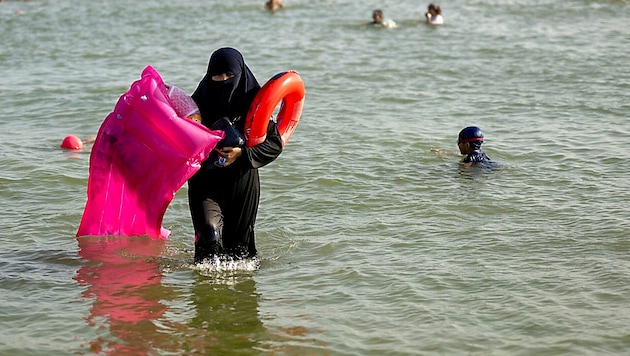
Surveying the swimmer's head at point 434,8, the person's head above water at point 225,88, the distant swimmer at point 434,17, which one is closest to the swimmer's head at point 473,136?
the person's head above water at point 225,88

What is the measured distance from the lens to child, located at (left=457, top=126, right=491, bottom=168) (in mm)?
10625

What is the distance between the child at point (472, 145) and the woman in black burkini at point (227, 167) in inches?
162

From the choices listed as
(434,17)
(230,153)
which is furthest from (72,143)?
(434,17)

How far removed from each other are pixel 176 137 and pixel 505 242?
3.07 meters

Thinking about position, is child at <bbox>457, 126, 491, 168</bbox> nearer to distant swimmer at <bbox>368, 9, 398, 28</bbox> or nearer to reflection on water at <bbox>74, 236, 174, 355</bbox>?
reflection on water at <bbox>74, 236, 174, 355</bbox>

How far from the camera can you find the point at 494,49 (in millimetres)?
19031

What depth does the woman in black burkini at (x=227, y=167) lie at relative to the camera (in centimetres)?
666

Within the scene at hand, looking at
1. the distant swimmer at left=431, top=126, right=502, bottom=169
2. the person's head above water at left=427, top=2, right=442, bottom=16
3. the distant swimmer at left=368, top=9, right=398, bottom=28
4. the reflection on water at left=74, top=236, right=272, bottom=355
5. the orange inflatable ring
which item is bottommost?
the reflection on water at left=74, top=236, right=272, bottom=355

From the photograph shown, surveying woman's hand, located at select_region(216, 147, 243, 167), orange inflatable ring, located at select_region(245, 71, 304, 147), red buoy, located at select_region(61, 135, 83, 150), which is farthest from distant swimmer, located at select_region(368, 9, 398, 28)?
woman's hand, located at select_region(216, 147, 243, 167)

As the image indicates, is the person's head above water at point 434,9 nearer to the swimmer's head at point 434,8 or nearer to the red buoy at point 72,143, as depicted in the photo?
the swimmer's head at point 434,8

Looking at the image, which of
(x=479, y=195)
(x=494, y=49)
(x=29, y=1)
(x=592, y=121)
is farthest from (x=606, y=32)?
(x=29, y=1)

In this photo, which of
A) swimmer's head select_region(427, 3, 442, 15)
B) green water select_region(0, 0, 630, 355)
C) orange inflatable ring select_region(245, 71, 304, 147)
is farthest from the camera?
swimmer's head select_region(427, 3, 442, 15)

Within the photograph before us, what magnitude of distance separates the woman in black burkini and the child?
4125 mm

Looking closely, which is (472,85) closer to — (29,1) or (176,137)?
(176,137)
